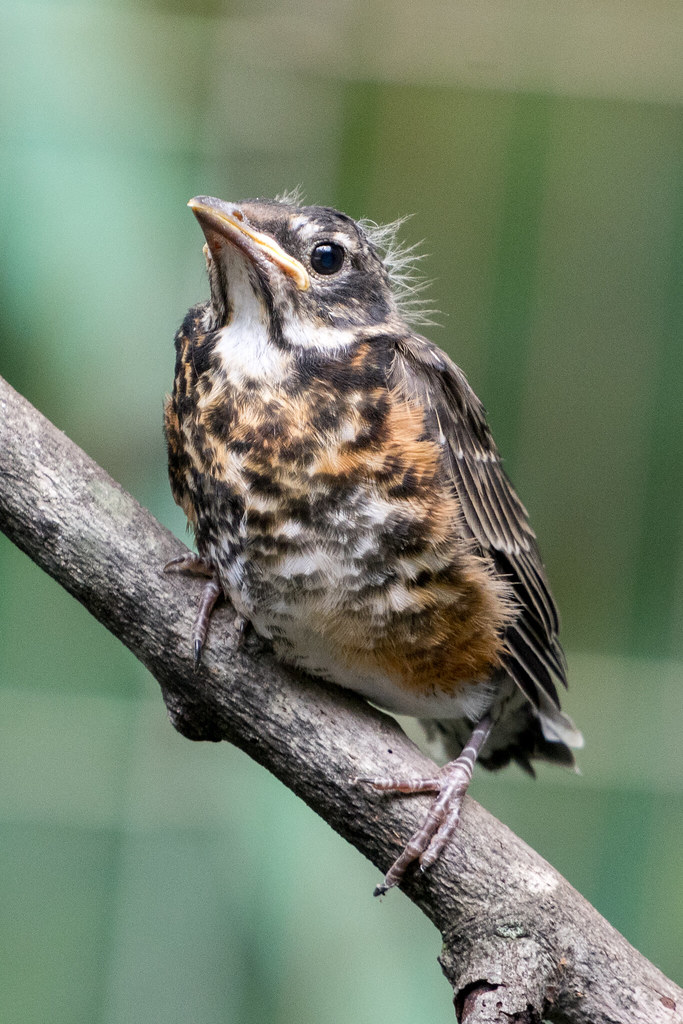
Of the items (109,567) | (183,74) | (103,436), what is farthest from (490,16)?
(109,567)

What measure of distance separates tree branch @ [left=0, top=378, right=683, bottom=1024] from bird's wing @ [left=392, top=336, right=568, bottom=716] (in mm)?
359

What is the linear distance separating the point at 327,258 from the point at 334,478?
1.31 ft

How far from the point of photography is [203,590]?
188cm

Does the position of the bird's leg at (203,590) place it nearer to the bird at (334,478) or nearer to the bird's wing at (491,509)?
the bird at (334,478)

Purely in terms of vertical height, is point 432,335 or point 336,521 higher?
point 432,335

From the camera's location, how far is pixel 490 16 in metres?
3.29

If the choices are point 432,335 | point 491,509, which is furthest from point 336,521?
point 432,335

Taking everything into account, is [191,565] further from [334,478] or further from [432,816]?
[432,816]

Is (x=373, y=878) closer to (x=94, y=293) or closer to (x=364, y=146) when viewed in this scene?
(x=94, y=293)

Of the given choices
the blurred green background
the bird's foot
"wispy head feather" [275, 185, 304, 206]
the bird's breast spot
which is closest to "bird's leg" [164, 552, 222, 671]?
the bird's foot

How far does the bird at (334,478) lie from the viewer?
1.78 meters

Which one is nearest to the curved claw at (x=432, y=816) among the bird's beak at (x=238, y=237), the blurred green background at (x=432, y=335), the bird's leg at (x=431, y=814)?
the bird's leg at (x=431, y=814)

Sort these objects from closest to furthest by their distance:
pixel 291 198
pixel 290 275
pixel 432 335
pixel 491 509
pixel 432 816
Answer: pixel 432 816
pixel 290 275
pixel 491 509
pixel 291 198
pixel 432 335

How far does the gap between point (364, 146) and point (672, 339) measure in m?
1.03
